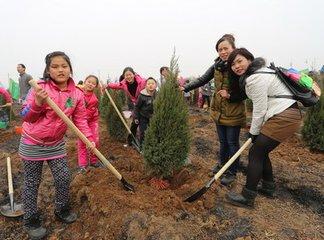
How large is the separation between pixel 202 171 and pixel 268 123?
1709 millimetres

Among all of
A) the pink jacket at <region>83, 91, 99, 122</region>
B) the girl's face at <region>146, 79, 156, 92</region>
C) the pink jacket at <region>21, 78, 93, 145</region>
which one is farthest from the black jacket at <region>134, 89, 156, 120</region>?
the pink jacket at <region>21, 78, 93, 145</region>

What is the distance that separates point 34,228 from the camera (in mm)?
3830

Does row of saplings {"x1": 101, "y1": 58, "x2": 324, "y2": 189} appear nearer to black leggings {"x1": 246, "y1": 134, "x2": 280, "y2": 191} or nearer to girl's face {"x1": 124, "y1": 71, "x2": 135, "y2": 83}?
black leggings {"x1": 246, "y1": 134, "x2": 280, "y2": 191}

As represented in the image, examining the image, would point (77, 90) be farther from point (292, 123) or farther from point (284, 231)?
point (284, 231)

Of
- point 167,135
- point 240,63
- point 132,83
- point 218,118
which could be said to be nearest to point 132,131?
point 132,83

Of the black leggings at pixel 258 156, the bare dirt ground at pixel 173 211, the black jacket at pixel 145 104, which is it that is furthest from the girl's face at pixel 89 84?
the black leggings at pixel 258 156

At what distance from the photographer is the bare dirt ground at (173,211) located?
364 cm

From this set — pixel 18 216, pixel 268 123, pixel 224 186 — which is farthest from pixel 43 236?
pixel 268 123

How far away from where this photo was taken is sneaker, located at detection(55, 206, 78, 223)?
13.3 feet

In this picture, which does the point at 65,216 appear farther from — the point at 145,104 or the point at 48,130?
the point at 145,104

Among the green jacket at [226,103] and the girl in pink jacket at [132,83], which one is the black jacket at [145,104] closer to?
the girl in pink jacket at [132,83]

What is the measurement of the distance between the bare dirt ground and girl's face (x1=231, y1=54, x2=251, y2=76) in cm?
162

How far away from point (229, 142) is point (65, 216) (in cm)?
245

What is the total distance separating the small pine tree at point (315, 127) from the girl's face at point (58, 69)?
6.18m
